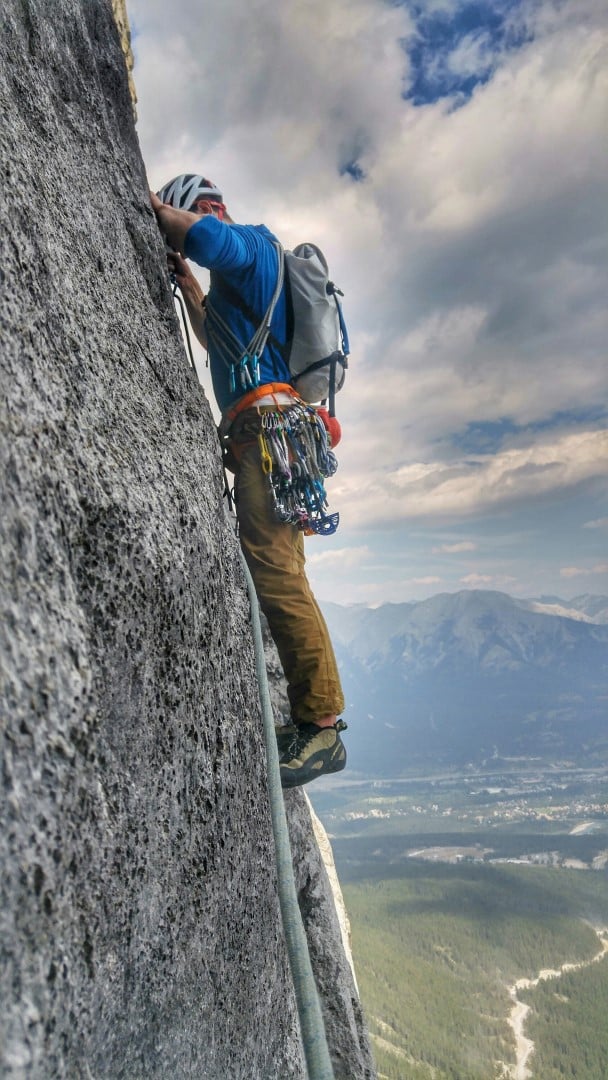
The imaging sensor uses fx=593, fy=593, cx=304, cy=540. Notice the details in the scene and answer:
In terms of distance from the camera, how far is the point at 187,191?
A: 421 cm

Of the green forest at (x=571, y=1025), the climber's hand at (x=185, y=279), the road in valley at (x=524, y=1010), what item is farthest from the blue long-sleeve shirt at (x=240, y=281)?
the green forest at (x=571, y=1025)

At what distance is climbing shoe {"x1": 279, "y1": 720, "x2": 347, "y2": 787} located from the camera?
357cm

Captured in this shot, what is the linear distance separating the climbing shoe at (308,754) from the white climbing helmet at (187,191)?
3.70m

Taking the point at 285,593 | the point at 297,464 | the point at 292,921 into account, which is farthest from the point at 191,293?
the point at 292,921

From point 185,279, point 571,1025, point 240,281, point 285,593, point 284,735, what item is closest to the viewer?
point 284,735

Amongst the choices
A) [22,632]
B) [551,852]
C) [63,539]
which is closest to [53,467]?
[63,539]

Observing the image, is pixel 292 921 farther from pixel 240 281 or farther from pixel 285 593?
pixel 240 281

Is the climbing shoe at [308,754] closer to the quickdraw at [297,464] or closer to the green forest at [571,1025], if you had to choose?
the quickdraw at [297,464]

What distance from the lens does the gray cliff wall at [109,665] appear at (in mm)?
1384

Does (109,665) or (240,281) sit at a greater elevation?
(240,281)

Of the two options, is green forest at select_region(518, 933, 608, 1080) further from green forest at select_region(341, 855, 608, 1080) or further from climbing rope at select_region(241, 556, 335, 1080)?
climbing rope at select_region(241, 556, 335, 1080)

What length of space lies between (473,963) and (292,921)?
137 meters

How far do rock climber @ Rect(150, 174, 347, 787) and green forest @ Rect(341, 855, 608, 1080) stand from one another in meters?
95.6

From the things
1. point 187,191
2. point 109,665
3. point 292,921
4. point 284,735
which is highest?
point 187,191
